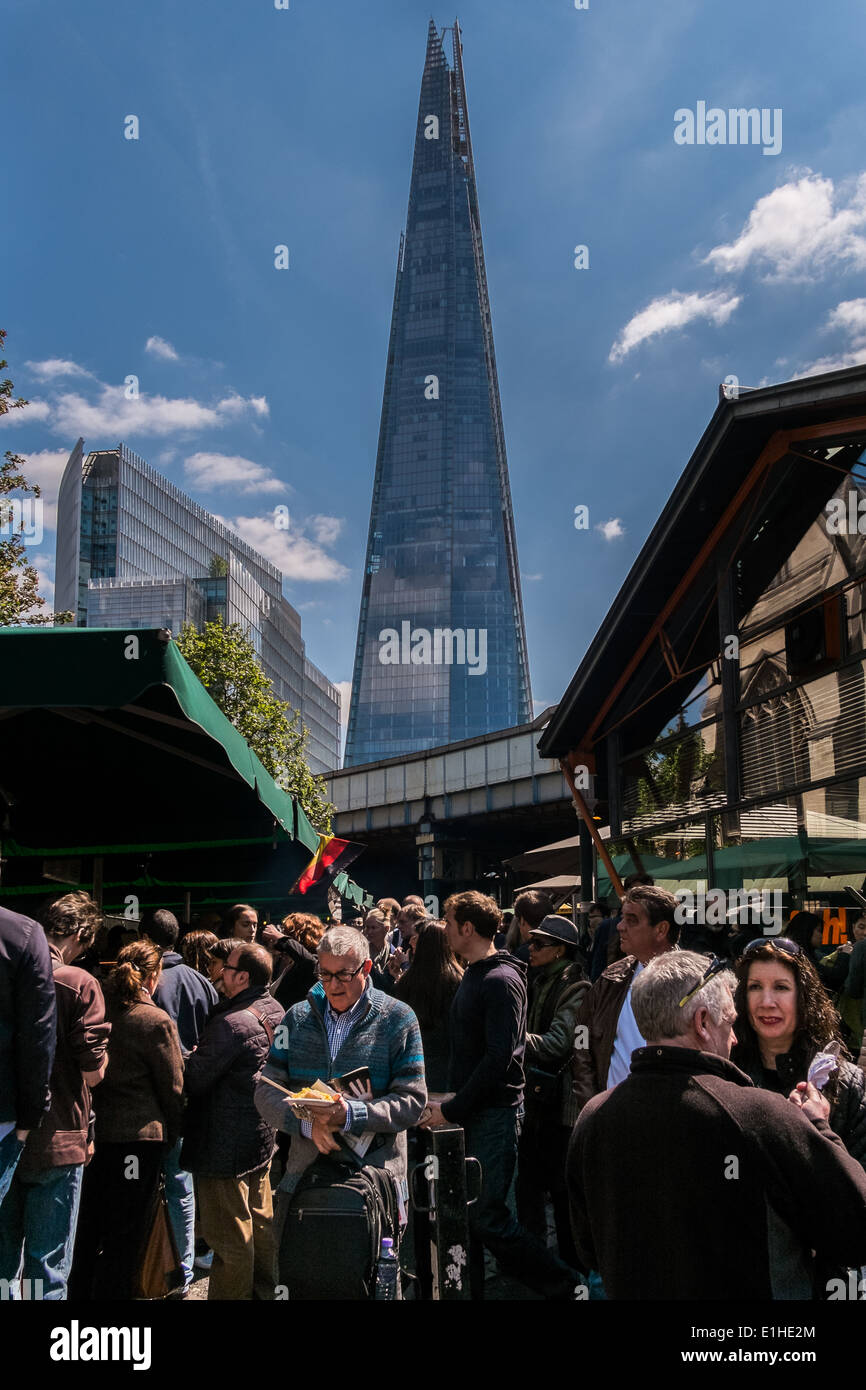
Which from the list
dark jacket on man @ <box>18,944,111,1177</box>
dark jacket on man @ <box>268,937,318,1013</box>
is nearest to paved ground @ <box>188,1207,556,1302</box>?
dark jacket on man @ <box>18,944,111,1177</box>

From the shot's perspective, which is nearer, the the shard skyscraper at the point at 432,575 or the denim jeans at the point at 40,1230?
the denim jeans at the point at 40,1230

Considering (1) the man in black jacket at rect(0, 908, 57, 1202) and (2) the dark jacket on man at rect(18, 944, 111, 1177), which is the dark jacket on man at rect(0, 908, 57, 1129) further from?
(2) the dark jacket on man at rect(18, 944, 111, 1177)

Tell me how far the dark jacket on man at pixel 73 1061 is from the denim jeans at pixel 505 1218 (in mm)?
1862

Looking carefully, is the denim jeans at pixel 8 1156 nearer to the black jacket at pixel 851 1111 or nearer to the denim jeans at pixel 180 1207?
the denim jeans at pixel 180 1207

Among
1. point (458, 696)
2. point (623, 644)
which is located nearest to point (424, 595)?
point (458, 696)

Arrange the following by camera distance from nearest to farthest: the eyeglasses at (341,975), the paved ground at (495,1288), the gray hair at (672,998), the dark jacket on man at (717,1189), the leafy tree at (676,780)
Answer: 1. the dark jacket on man at (717,1189)
2. the gray hair at (672,998)
3. the eyeglasses at (341,975)
4. the paved ground at (495,1288)
5. the leafy tree at (676,780)

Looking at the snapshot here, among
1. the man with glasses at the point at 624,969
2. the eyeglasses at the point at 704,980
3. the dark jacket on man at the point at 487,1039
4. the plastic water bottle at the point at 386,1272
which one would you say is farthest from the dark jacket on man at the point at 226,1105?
the eyeglasses at the point at 704,980

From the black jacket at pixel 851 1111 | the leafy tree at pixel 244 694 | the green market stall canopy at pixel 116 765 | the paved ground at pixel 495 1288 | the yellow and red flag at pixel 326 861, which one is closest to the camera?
the black jacket at pixel 851 1111

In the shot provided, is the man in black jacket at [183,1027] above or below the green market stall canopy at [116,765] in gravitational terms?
below

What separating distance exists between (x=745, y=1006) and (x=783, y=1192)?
1548 millimetres

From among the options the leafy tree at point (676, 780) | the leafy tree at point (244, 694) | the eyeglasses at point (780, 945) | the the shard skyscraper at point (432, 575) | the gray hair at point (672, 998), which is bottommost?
the gray hair at point (672, 998)

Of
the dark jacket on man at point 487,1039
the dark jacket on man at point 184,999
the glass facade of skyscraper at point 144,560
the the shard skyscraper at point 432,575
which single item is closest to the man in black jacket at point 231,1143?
the dark jacket on man at point 184,999

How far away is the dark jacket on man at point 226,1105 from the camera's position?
5.43m
